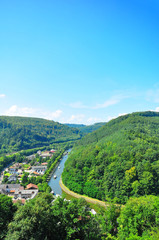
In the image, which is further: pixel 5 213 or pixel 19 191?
pixel 19 191

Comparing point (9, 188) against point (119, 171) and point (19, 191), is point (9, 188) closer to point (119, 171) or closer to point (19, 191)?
point (19, 191)

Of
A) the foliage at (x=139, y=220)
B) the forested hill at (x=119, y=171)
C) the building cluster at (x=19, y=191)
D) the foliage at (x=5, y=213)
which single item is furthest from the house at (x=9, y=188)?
the foliage at (x=139, y=220)

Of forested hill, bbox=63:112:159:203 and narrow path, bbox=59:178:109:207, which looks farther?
narrow path, bbox=59:178:109:207

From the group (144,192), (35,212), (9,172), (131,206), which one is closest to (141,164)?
(144,192)

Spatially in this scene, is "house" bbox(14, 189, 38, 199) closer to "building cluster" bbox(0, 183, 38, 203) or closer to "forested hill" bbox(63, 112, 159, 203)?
"building cluster" bbox(0, 183, 38, 203)

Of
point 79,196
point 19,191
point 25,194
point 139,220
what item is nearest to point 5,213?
point 139,220

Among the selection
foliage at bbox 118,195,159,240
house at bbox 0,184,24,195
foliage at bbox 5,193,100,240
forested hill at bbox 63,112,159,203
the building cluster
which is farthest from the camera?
house at bbox 0,184,24,195

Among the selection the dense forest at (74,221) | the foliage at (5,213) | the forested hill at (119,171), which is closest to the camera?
the dense forest at (74,221)

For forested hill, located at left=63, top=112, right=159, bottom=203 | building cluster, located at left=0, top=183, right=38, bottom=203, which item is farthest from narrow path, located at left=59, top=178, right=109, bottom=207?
building cluster, located at left=0, top=183, right=38, bottom=203

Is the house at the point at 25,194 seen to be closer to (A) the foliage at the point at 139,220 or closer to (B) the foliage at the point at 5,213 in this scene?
(B) the foliage at the point at 5,213

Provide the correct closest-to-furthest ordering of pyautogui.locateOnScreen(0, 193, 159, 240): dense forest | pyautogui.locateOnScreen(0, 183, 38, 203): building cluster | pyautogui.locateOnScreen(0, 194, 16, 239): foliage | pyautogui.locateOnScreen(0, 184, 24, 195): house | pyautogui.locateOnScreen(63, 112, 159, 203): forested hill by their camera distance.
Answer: pyautogui.locateOnScreen(0, 193, 159, 240): dense forest
pyautogui.locateOnScreen(0, 194, 16, 239): foliage
pyautogui.locateOnScreen(63, 112, 159, 203): forested hill
pyautogui.locateOnScreen(0, 183, 38, 203): building cluster
pyautogui.locateOnScreen(0, 184, 24, 195): house

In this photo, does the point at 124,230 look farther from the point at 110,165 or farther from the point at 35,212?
the point at 110,165
